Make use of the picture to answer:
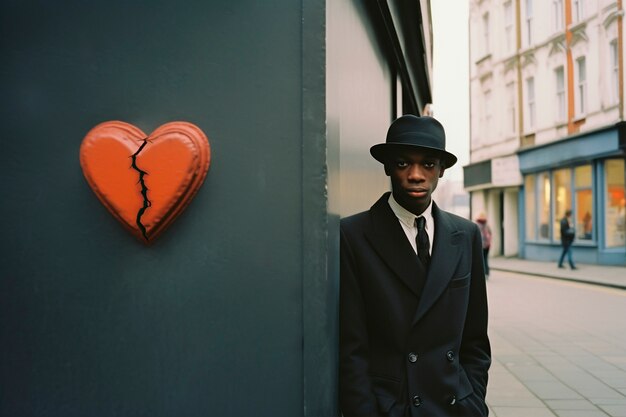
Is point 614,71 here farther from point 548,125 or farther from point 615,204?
point 615,204

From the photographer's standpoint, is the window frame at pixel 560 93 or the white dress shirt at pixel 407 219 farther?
the window frame at pixel 560 93

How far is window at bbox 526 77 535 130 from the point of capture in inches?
915

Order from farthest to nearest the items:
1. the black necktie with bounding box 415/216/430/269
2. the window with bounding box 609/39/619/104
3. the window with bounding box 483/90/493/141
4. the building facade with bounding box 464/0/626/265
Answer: the window with bounding box 483/90/493/141 < the building facade with bounding box 464/0/626/265 < the window with bounding box 609/39/619/104 < the black necktie with bounding box 415/216/430/269

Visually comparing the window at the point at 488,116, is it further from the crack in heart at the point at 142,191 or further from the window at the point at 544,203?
the crack in heart at the point at 142,191

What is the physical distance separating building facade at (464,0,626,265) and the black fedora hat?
663 inches

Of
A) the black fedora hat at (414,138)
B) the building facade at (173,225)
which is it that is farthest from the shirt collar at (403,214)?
the building facade at (173,225)

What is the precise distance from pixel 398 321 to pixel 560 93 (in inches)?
869

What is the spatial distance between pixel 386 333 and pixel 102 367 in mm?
929

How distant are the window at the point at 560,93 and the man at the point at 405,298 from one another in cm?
2122

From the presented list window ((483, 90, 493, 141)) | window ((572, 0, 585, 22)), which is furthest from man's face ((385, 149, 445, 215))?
window ((483, 90, 493, 141))

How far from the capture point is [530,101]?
23484 mm

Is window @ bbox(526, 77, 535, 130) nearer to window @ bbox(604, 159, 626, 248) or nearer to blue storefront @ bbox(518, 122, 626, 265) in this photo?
blue storefront @ bbox(518, 122, 626, 265)

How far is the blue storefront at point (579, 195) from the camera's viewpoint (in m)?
17.9

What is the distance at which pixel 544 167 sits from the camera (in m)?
22.0
